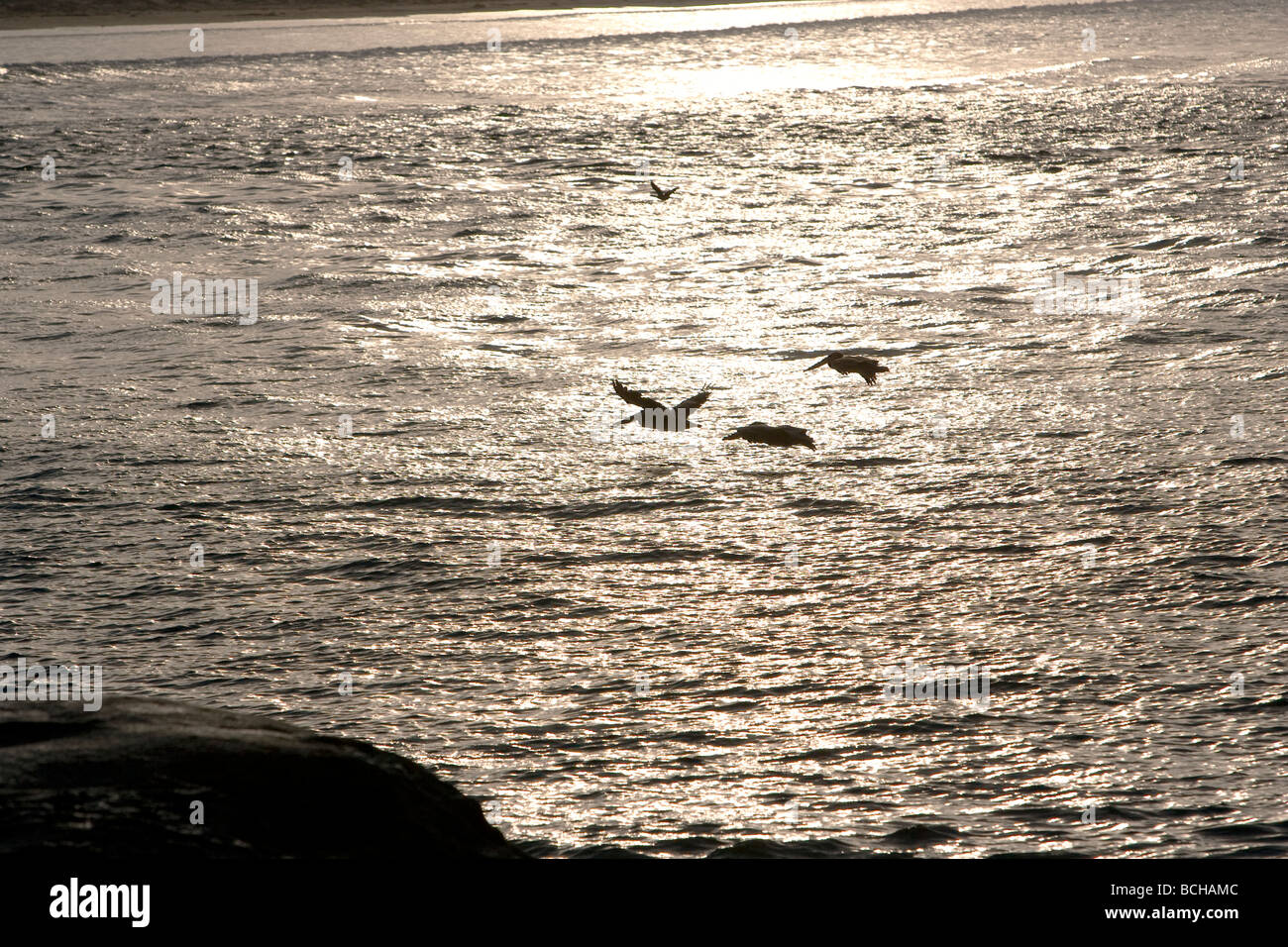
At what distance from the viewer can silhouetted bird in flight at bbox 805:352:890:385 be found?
5.42m

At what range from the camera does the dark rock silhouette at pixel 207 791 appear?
6.22 feet

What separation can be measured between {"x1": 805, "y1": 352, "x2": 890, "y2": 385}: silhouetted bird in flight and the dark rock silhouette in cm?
334

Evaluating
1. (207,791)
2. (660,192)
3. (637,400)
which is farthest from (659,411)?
(660,192)

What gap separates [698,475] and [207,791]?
2.73 m

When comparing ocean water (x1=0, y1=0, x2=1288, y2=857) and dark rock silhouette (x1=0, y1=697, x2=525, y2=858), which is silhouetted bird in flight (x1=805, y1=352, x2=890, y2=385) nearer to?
ocean water (x1=0, y1=0, x2=1288, y2=857)

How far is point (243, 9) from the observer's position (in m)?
23.2

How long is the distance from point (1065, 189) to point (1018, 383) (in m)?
3.79

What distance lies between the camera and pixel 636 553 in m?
4.06

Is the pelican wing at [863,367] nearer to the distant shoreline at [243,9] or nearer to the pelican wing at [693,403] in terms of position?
the pelican wing at [693,403]

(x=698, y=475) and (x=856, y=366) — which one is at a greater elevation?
(x=856, y=366)

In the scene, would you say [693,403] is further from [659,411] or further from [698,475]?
[698,475]

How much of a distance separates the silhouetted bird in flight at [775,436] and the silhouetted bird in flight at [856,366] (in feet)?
2.00
